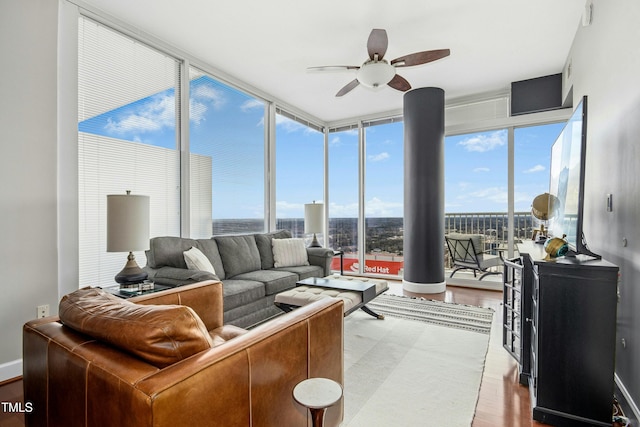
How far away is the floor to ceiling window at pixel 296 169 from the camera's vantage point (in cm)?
519

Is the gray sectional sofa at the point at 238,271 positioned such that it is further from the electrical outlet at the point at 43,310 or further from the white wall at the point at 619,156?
the white wall at the point at 619,156

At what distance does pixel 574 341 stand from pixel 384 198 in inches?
162

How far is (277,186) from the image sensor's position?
510cm

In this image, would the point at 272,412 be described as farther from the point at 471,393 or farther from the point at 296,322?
the point at 471,393

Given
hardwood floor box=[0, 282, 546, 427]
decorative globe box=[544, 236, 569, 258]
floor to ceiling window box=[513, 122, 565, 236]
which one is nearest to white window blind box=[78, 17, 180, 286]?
hardwood floor box=[0, 282, 546, 427]

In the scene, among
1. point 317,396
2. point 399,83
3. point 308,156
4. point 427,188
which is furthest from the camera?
point 308,156

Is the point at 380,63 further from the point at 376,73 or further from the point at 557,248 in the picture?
the point at 557,248

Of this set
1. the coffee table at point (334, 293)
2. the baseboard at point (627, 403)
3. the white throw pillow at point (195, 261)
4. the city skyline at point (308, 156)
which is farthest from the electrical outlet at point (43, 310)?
the baseboard at point (627, 403)

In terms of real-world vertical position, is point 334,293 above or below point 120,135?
below

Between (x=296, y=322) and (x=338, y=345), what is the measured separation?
1.23 ft

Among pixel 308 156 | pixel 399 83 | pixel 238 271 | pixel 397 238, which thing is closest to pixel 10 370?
pixel 238 271

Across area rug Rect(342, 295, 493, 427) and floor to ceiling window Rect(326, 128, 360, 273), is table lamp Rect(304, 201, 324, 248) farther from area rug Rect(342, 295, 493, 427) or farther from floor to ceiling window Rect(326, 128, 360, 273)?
area rug Rect(342, 295, 493, 427)

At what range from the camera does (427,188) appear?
465cm

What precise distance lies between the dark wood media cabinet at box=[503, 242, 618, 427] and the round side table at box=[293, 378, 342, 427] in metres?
1.32
